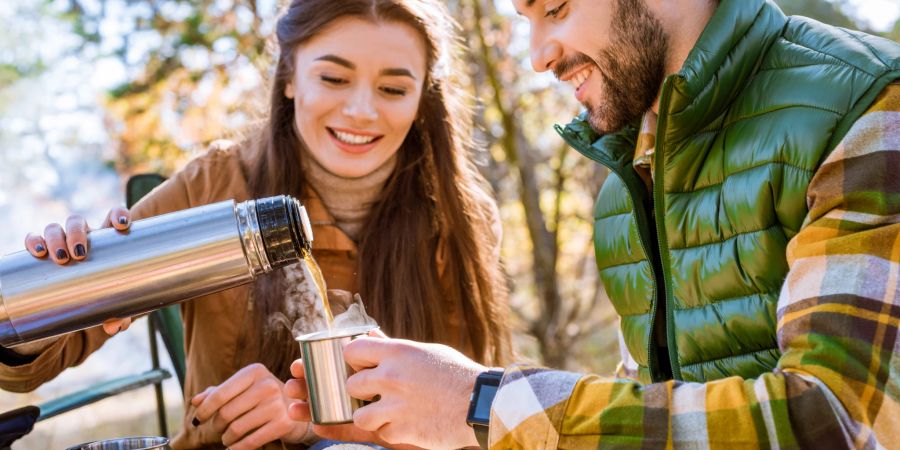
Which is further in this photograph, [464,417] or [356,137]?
[356,137]

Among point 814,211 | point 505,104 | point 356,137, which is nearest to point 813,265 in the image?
point 814,211

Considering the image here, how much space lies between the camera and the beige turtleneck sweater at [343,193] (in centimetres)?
279

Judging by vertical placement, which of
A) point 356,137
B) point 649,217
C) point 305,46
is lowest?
point 649,217

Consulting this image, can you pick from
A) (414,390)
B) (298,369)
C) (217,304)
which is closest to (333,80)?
(217,304)

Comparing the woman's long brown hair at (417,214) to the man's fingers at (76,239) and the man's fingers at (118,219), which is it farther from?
the man's fingers at (76,239)

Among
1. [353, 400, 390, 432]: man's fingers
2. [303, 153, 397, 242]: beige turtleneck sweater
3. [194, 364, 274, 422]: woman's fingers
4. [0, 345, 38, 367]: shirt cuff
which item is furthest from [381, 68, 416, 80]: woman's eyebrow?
[353, 400, 390, 432]: man's fingers

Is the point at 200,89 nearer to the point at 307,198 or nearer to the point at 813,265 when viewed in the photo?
the point at 307,198

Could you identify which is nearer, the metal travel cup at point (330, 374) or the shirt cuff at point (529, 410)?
the shirt cuff at point (529, 410)

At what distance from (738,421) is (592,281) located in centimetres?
533

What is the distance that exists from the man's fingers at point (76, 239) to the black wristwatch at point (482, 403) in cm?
85

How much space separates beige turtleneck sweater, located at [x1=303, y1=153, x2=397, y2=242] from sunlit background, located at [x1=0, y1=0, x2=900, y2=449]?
8.14 ft

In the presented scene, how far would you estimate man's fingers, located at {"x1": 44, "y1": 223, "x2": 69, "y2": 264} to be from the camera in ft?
5.67

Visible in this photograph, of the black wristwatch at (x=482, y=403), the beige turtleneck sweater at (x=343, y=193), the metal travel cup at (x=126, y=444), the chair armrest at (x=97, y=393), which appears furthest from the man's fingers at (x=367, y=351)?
the beige turtleneck sweater at (x=343, y=193)

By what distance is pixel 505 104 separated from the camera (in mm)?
5414
